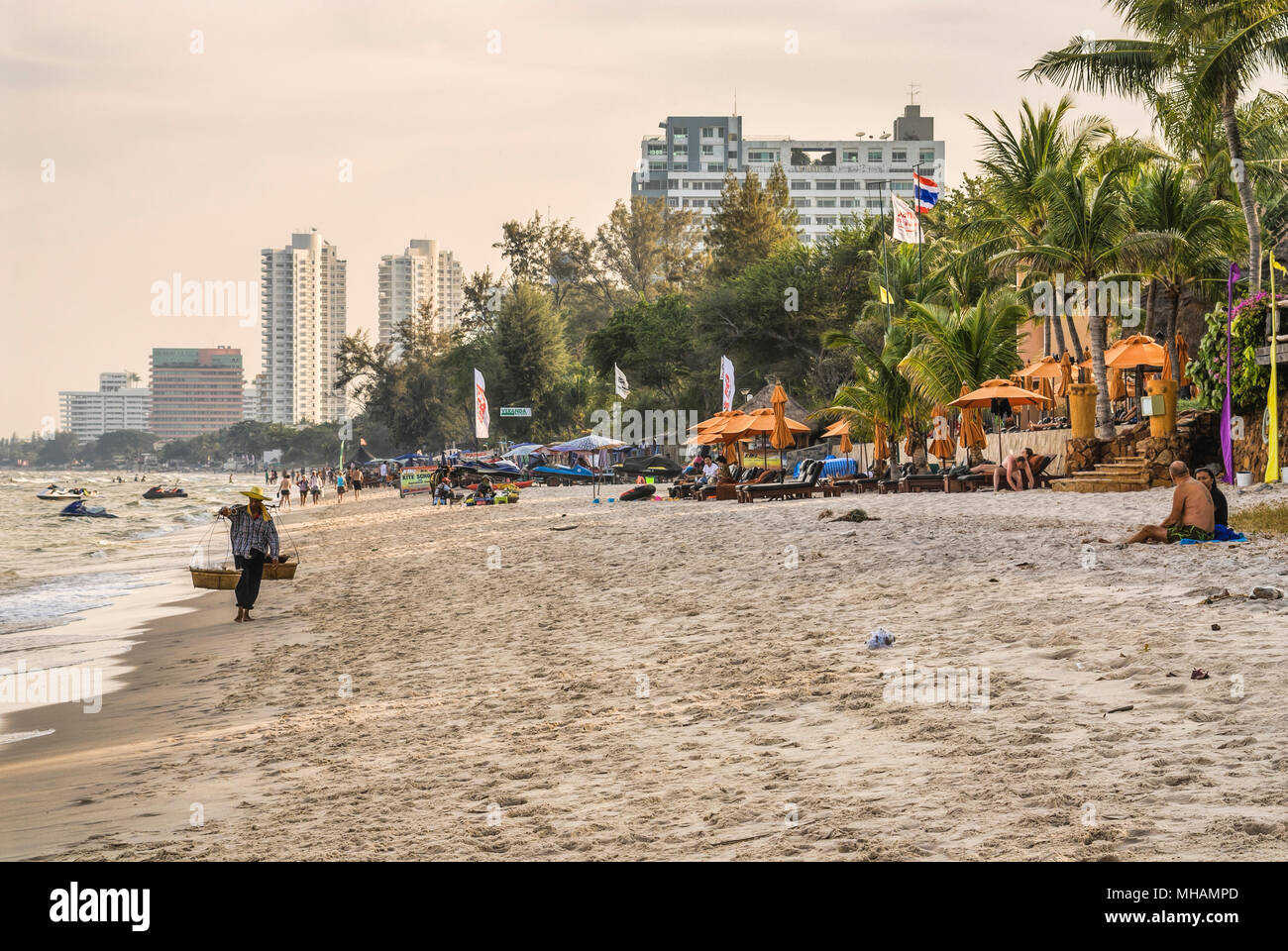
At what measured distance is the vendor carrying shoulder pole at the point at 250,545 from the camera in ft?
47.1

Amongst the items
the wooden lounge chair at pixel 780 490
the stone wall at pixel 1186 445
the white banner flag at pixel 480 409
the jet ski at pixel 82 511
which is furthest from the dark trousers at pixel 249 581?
the jet ski at pixel 82 511

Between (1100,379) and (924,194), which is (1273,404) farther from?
(924,194)

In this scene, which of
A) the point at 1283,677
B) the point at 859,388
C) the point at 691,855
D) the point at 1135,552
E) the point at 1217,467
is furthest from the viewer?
the point at 859,388

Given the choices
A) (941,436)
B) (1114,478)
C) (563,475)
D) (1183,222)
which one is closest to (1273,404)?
(1114,478)

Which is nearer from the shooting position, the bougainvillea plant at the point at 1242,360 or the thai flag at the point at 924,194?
the bougainvillea plant at the point at 1242,360

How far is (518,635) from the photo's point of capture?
445 inches

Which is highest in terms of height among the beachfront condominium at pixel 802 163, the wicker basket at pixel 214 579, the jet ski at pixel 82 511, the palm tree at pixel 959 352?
the beachfront condominium at pixel 802 163

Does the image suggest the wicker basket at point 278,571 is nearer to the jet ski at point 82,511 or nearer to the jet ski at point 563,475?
the jet ski at point 563,475

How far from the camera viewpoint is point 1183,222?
104 ft

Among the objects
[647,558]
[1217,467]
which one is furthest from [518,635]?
[1217,467]

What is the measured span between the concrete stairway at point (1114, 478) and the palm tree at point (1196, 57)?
15.0ft

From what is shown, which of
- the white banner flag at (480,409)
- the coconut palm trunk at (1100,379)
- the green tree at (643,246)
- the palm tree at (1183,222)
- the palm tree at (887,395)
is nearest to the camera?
the coconut palm trunk at (1100,379)
